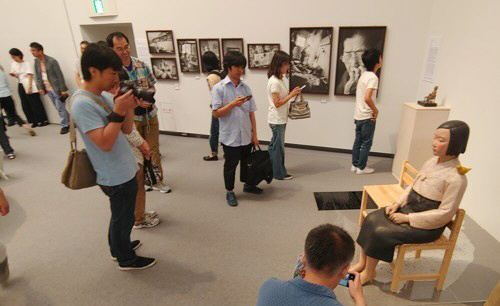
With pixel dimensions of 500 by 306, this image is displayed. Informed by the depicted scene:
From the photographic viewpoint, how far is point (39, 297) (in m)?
2.14

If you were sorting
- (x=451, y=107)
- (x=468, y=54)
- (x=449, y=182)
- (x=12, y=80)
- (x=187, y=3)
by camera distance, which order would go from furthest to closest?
(x=12, y=80)
(x=187, y=3)
(x=451, y=107)
(x=468, y=54)
(x=449, y=182)

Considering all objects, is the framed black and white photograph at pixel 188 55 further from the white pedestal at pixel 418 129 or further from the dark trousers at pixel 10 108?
the dark trousers at pixel 10 108

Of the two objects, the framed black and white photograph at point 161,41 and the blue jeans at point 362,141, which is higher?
the framed black and white photograph at point 161,41

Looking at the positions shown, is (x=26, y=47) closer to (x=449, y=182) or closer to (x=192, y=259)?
(x=192, y=259)

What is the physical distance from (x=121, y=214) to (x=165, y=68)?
3868 millimetres

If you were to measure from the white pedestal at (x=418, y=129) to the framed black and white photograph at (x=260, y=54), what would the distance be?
6.74 feet

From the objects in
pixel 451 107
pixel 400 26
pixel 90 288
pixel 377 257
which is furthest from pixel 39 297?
pixel 400 26

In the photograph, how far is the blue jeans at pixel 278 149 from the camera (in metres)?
3.49

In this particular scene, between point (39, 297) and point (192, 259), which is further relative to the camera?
point (192, 259)

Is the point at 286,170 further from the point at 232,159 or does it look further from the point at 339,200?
the point at 232,159

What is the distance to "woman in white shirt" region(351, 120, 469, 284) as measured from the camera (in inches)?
69.2

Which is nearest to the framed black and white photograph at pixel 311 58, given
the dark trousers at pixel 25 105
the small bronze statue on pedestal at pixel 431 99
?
the small bronze statue on pedestal at pixel 431 99

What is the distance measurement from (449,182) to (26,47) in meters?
7.85

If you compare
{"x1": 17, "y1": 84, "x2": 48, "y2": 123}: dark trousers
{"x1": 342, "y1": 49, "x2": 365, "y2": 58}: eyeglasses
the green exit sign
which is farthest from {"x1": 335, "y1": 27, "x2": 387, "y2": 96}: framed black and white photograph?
{"x1": 17, "y1": 84, "x2": 48, "y2": 123}: dark trousers
